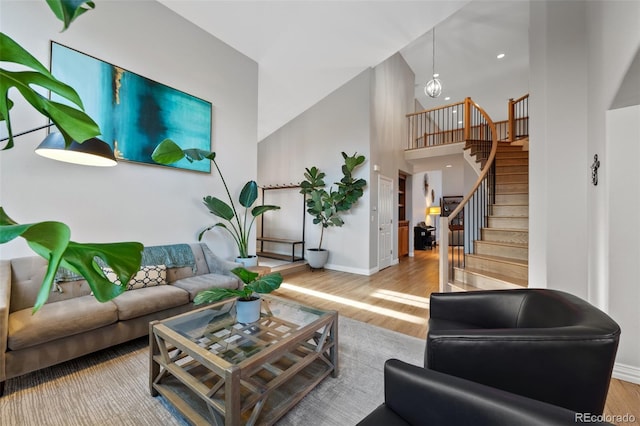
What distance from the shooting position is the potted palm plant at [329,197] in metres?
5.11

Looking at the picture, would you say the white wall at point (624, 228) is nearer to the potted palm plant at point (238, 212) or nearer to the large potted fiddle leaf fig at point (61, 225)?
the large potted fiddle leaf fig at point (61, 225)

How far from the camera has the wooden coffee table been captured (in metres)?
1.39

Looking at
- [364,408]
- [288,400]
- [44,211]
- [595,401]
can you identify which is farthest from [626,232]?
[44,211]

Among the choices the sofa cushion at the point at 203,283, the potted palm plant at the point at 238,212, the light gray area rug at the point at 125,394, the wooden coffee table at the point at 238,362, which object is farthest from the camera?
the potted palm plant at the point at 238,212

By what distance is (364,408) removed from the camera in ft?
5.37

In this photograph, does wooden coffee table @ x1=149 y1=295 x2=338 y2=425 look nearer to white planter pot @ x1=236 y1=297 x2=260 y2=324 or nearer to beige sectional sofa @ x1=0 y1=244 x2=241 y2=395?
white planter pot @ x1=236 y1=297 x2=260 y2=324

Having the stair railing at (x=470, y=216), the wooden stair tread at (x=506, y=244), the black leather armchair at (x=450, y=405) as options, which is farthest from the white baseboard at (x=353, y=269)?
the black leather armchair at (x=450, y=405)

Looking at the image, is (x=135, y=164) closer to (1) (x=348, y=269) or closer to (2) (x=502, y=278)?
(1) (x=348, y=269)

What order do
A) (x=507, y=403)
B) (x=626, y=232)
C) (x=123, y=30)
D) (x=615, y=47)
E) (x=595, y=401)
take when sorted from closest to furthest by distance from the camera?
1. (x=507, y=403)
2. (x=595, y=401)
3. (x=615, y=47)
4. (x=626, y=232)
5. (x=123, y=30)

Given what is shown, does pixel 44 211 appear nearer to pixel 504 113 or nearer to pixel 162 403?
pixel 162 403

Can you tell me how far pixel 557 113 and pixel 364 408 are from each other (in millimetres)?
2887

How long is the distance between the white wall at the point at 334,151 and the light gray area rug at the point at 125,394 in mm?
3067

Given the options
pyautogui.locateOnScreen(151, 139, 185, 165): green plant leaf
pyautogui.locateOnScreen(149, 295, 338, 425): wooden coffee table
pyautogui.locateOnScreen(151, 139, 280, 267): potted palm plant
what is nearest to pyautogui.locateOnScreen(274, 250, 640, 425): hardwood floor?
pyautogui.locateOnScreen(151, 139, 280, 267): potted palm plant

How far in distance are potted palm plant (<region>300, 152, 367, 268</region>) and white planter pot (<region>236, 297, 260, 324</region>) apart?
11.2 feet
